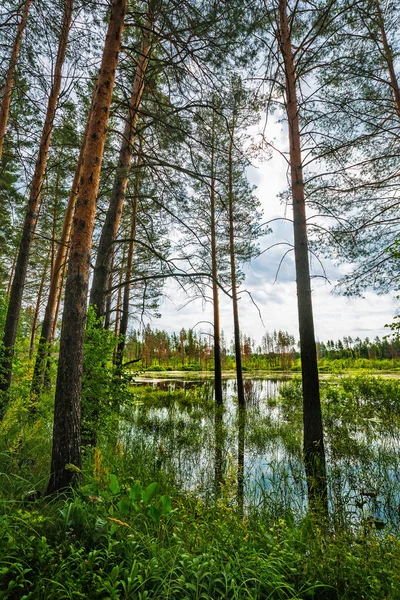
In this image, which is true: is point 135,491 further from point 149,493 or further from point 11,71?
point 11,71

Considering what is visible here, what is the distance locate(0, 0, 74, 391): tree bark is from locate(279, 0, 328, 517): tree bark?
13.5 ft

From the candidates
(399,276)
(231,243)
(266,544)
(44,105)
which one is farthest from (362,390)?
(44,105)

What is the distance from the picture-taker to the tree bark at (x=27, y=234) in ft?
17.6

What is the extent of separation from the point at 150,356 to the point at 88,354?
43.3 meters

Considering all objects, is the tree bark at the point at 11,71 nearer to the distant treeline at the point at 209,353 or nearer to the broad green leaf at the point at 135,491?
the broad green leaf at the point at 135,491

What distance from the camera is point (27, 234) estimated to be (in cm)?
589

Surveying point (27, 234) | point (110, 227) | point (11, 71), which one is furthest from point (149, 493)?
point (11, 71)

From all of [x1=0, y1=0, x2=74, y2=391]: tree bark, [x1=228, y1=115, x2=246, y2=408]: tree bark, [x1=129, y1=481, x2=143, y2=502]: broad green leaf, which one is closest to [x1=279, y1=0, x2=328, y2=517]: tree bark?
[x1=129, y1=481, x2=143, y2=502]: broad green leaf

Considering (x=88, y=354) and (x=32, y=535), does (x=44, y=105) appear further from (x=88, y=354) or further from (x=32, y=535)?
(x=32, y=535)

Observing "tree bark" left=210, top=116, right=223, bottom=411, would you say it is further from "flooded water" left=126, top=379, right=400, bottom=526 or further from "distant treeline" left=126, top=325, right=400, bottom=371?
"distant treeline" left=126, top=325, right=400, bottom=371

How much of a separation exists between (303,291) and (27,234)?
18.6 feet

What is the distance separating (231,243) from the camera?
11586 mm

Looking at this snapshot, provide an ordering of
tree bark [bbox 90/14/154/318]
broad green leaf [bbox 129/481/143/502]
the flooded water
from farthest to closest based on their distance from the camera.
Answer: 1. tree bark [bbox 90/14/154/318]
2. the flooded water
3. broad green leaf [bbox 129/481/143/502]

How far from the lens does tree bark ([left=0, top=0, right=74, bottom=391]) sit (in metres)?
5.36
